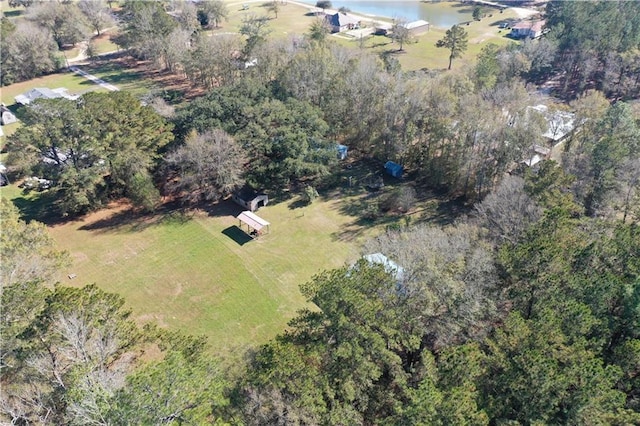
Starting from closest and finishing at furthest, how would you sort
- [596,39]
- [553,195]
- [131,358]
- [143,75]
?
[131,358], [553,195], [596,39], [143,75]

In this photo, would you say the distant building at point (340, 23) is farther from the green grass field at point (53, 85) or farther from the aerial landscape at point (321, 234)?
the green grass field at point (53, 85)

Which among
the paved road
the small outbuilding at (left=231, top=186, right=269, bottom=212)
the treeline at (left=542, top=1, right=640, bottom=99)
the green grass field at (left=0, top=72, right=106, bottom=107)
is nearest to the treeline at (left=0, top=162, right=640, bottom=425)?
the small outbuilding at (left=231, top=186, right=269, bottom=212)

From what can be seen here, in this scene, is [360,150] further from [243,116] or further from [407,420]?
[407,420]

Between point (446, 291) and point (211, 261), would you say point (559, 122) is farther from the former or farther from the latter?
point (211, 261)

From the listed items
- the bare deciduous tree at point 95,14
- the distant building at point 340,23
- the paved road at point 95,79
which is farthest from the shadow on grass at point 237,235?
the bare deciduous tree at point 95,14

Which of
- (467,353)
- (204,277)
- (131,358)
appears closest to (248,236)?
(204,277)

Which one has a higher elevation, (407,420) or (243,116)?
(243,116)
